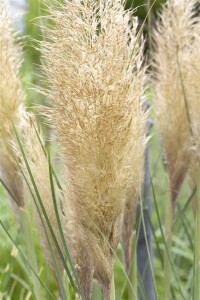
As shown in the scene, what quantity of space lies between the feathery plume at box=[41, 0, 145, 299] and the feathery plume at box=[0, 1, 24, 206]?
0.25 m

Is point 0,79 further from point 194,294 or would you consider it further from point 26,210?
point 194,294

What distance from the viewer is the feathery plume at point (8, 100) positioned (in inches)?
49.0

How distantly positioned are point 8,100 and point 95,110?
0.37 m

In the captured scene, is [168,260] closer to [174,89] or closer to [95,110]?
[174,89]

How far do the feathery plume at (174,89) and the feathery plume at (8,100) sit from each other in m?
0.34

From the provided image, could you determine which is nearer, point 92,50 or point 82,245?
point 92,50

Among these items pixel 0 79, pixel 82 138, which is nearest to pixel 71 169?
pixel 82 138

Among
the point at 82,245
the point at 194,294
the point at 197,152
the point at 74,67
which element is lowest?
the point at 194,294

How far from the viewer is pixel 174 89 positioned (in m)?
1.45

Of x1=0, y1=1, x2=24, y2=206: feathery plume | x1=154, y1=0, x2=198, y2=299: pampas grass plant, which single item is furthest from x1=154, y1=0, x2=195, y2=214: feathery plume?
x1=0, y1=1, x2=24, y2=206: feathery plume

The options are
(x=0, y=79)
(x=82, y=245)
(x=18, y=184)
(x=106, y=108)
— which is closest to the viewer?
(x=106, y=108)

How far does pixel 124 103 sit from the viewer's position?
0.96 meters

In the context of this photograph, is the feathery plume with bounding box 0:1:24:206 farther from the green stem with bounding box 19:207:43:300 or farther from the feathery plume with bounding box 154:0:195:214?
the feathery plume with bounding box 154:0:195:214

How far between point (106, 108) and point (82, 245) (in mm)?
299
